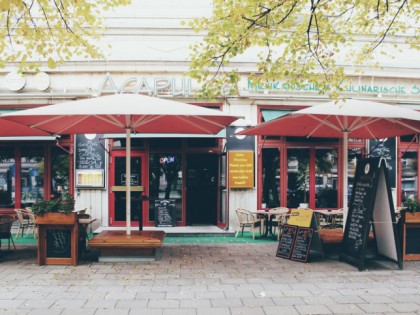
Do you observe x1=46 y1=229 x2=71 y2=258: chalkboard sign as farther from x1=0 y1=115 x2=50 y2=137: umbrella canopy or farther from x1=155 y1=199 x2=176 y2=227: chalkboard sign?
x1=155 y1=199 x2=176 y2=227: chalkboard sign

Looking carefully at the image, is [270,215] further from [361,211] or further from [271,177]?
[361,211]

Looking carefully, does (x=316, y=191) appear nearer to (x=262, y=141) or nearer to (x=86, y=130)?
(x=262, y=141)

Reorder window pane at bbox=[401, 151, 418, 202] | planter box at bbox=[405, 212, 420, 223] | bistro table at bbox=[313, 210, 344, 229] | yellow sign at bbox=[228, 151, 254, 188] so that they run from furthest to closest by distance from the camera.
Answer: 1. window pane at bbox=[401, 151, 418, 202]
2. yellow sign at bbox=[228, 151, 254, 188]
3. bistro table at bbox=[313, 210, 344, 229]
4. planter box at bbox=[405, 212, 420, 223]

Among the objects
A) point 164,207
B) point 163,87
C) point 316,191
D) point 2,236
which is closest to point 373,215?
point 316,191

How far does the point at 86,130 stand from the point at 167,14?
4522 millimetres

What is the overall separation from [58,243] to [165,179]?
14.1 ft

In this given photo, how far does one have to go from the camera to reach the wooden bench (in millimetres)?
6941

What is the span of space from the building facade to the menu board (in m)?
3.63

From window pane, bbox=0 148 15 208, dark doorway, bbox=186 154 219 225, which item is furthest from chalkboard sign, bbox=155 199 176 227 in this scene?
window pane, bbox=0 148 15 208

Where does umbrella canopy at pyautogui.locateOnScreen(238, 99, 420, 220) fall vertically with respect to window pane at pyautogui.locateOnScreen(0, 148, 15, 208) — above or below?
above

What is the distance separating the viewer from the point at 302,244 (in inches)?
285

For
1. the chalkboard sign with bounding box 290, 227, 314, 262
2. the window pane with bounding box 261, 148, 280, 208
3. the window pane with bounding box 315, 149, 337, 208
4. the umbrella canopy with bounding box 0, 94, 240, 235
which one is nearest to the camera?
the umbrella canopy with bounding box 0, 94, 240, 235

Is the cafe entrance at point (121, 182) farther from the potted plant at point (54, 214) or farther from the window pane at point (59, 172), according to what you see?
the potted plant at point (54, 214)

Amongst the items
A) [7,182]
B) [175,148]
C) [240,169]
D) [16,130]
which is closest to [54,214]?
[16,130]
